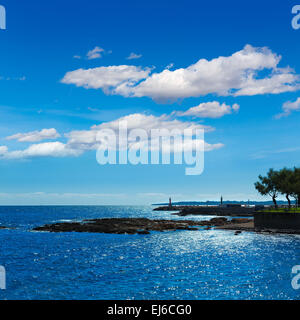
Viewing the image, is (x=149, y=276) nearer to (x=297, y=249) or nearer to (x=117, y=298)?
Result: (x=117, y=298)

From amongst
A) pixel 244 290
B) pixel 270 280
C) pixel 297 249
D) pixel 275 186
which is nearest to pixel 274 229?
pixel 275 186

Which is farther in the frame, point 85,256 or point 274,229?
point 274,229

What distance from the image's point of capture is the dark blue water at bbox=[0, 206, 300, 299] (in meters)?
27.7

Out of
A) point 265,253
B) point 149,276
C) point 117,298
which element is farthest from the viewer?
point 265,253

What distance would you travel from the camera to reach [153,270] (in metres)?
36.8

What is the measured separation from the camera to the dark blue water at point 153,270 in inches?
1091

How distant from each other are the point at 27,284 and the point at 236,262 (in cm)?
2391

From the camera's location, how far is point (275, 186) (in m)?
86.6

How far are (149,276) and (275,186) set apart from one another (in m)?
62.1

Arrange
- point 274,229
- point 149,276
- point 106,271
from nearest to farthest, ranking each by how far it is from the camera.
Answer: point 149,276 → point 106,271 → point 274,229
